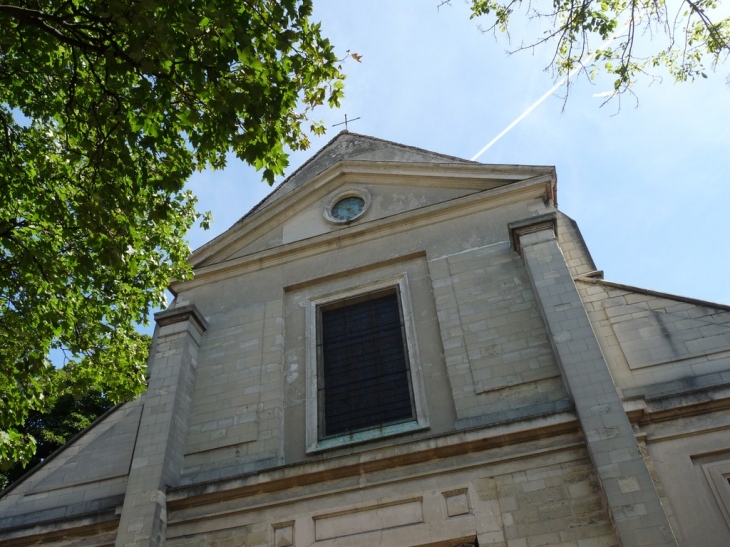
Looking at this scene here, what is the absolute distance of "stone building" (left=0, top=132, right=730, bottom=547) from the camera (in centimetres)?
811

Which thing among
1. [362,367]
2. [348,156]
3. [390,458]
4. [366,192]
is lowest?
[390,458]

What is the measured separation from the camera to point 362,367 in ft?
35.0

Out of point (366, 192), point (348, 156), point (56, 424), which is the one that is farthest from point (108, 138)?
point (56, 424)

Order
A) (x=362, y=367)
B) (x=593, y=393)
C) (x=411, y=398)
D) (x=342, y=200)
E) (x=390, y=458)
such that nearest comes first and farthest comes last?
(x=593, y=393)
(x=390, y=458)
(x=411, y=398)
(x=362, y=367)
(x=342, y=200)

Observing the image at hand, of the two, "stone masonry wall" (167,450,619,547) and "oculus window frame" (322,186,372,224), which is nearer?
"stone masonry wall" (167,450,619,547)

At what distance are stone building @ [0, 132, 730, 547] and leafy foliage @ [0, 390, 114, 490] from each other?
8.94 metres

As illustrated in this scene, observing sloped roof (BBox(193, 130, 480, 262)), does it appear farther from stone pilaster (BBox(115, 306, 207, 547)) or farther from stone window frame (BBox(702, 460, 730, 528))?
stone window frame (BBox(702, 460, 730, 528))

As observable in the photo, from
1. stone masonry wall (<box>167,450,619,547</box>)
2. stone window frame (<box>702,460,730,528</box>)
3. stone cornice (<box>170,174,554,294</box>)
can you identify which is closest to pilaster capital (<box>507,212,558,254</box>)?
stone cornice (<box>170,174,554,294</box>)

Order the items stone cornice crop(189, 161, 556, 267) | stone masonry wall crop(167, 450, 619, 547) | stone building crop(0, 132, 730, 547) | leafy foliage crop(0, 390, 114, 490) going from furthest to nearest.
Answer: leafy foliage crop(0, 390, 114, 490) < stone cornice crop(189, 161, 556, 267) < stone building crop(0, 132, 730, 547) < stone masonry wall crop(167, 450, 619, 547)

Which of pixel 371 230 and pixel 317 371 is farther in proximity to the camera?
pixel 371 230

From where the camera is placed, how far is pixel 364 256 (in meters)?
12.1

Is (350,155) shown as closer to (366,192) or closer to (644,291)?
(366,192)

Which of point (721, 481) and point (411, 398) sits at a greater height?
point (411, 398)

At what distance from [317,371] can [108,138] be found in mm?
4935
